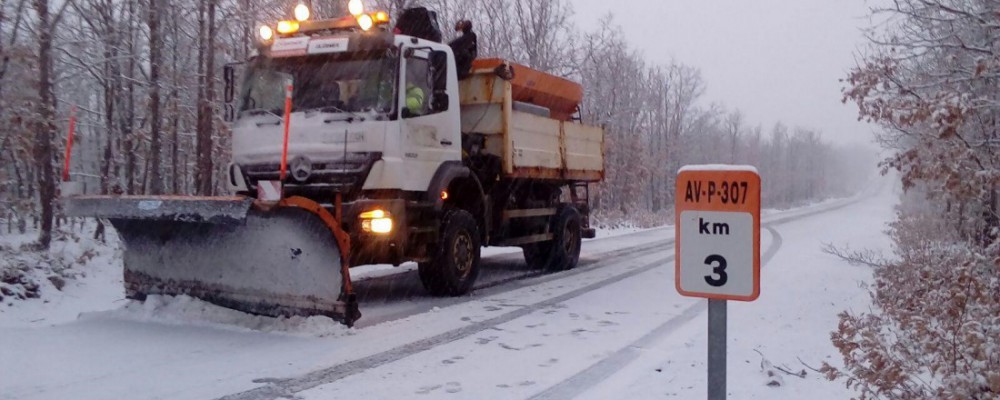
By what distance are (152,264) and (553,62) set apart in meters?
26.9

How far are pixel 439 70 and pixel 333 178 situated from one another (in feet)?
5.97

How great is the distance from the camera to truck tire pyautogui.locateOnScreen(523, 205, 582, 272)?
12.8 meters

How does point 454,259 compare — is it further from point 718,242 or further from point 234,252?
point 718,242

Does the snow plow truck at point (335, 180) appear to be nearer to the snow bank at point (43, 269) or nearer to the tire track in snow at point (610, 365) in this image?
the snow bank at point (43, 269)

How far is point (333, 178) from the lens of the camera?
26.2 feet

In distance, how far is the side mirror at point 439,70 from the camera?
338 inches

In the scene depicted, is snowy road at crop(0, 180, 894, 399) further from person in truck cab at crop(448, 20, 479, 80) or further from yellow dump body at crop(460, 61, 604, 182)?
person in truck cab at crop(448, 20, 479, 80)

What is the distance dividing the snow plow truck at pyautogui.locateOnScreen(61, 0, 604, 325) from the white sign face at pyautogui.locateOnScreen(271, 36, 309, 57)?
2cm

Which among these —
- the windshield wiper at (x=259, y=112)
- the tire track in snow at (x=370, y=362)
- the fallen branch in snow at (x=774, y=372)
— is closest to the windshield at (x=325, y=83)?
the windshield wiper at (x=259, y=112)

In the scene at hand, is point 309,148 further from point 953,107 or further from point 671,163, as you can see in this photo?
point 671,163

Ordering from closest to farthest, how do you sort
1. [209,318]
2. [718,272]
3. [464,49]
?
[718,272] < [209,318] < [464,49]

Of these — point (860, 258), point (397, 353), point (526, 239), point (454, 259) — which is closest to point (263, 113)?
point (454, 259)

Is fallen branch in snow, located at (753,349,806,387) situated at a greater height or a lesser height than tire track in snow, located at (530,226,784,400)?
greater

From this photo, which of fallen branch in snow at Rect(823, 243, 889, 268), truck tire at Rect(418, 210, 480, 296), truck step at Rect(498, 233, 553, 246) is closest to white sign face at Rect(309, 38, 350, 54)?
truck tire at Rect(418, 210, 480, 296)
